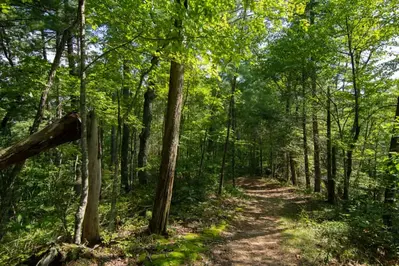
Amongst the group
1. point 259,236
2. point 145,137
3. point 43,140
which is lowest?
point 259,236

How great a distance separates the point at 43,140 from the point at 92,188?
3.89 ft

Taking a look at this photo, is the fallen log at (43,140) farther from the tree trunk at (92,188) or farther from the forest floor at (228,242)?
the forest floor at (228,242)

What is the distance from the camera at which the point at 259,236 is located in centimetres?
653

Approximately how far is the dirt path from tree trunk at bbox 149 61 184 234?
139cm

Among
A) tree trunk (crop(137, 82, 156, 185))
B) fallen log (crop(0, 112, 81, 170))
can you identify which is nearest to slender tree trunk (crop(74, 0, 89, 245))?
fallen log (crop(0, 112, 81, 170))

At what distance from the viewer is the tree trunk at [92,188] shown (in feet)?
14.2

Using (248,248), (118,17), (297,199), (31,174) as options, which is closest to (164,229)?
(248,248)

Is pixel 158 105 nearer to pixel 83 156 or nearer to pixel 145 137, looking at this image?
pixel 145 137

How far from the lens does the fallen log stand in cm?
361

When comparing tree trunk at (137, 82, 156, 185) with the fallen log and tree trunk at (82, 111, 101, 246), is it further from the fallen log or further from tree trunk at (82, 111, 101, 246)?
the fallen log

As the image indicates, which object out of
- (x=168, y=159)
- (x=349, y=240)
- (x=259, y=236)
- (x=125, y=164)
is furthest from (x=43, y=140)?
(x=349, y=240)

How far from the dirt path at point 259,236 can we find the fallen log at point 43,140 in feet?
12.1

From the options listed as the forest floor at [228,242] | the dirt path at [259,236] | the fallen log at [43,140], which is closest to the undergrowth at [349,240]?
the forest floor at [228,242]

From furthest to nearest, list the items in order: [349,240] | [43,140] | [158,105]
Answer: [158,105] → [349,240] → [43,140]
